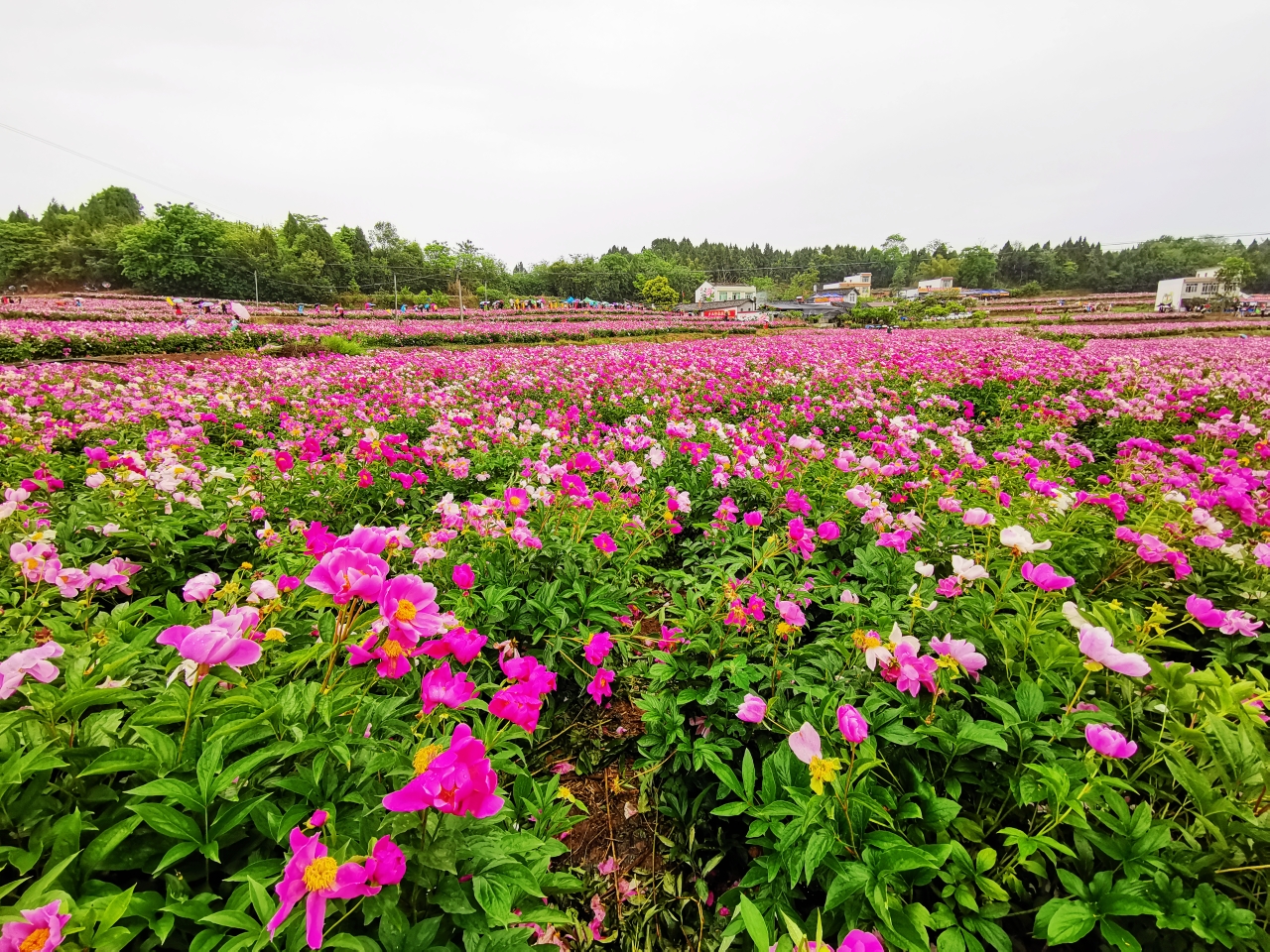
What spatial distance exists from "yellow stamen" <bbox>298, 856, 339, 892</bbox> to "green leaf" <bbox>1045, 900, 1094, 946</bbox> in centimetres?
131

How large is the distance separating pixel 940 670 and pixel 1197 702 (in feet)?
1.95

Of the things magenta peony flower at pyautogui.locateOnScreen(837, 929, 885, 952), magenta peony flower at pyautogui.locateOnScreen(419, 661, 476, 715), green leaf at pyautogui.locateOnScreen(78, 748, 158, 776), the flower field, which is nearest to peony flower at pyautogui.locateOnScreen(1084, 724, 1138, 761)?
the flower field

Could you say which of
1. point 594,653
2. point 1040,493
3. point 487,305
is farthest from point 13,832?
point 487,305

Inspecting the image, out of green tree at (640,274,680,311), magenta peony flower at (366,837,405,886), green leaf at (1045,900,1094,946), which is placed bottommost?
green leaf at (1045,900,1094,946)

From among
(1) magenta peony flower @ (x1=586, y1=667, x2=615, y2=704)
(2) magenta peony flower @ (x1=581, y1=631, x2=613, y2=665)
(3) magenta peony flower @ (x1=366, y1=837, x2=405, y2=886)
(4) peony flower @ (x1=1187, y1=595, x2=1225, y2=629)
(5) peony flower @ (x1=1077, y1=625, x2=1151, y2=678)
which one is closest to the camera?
(3) magenta peony flower @ (x1=366, y1=837, x2=405, y2=886)

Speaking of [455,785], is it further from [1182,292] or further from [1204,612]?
[1182,292]

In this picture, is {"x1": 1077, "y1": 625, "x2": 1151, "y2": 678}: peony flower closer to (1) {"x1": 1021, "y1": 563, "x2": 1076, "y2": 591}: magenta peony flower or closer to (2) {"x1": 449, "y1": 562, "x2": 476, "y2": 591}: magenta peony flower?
(1) {"x1": 1021, "y1": 563, "x2": 1076, "y2": 591}: magenta peony flower

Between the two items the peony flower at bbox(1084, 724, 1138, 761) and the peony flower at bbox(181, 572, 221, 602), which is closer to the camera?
the peony flower at bbox(1084, 724, 1138, 761)

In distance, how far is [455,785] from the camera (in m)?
0.79

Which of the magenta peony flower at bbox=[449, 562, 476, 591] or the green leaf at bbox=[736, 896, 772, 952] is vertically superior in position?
the magenta peony flower at bbox=[449, 562, 476, 591]

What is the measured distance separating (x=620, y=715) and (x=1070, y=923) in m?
1.70

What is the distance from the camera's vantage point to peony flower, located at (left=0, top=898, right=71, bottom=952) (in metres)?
0.66

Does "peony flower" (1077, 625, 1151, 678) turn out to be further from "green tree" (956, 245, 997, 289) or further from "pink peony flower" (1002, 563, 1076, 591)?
"green tree" (956, 245, 997, 289)

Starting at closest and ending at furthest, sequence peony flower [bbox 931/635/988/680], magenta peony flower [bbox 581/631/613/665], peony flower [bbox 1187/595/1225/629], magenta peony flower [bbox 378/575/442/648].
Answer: magenta peony flower [bbox 378/575/442/648] < peony flower [bbox 931/635/988/680] < peony flower [bbox 1187/595/1225/629] < magenta peony flower [bbox 581/631/613/665]
